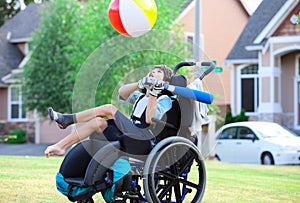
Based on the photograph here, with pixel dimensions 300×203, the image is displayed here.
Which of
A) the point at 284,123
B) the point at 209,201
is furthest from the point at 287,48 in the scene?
the point at 209,201

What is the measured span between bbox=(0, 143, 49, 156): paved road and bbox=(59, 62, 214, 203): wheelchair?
72.8 feet

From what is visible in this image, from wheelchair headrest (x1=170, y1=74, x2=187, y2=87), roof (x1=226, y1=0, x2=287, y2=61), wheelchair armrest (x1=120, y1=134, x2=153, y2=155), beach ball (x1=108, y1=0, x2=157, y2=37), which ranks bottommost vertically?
wheelchair armrest (x1=120, y1=134, x2=153, y2=155)

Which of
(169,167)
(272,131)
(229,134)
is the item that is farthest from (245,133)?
(169,167)

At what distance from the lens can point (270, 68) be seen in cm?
2972

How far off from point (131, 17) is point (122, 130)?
186 centimetres

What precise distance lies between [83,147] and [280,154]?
521 inches

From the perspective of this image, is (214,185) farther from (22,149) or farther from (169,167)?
(22,149)

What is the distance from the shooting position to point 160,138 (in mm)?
7531

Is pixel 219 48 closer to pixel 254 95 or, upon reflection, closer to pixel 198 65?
pixel 254 95

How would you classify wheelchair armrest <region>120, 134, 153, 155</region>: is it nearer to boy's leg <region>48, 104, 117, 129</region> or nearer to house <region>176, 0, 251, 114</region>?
boy's leg <region>48, 104, 117, 129</region>

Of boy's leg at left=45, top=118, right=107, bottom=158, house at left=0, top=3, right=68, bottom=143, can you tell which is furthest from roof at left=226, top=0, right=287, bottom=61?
boy's leg at left=45, top=118, right=107, bottom=158

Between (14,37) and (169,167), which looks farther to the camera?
(14,37)

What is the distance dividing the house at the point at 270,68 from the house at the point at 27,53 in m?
2.84

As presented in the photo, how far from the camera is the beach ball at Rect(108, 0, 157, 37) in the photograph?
8680 mm
